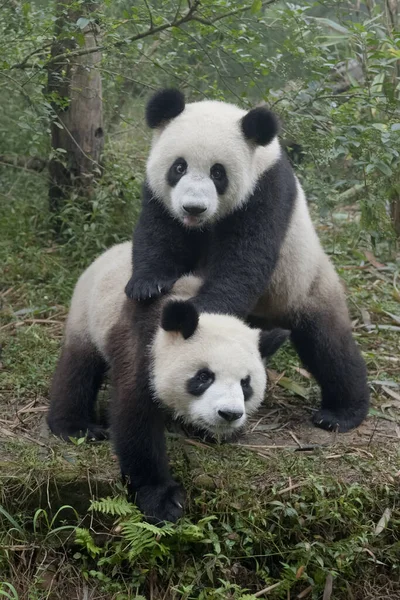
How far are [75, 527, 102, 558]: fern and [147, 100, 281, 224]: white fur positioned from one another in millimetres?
1759

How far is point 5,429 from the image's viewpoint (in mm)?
4676

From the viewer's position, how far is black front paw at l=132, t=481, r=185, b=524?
3.85 meters

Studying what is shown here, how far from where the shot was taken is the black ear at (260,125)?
454 centimetres

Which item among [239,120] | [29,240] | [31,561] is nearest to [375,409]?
[239,120]

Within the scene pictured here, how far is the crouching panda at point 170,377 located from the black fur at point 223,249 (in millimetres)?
142

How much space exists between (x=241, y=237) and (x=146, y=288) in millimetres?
645

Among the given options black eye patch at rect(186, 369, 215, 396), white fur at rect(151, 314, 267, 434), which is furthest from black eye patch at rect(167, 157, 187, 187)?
black eye patch at rect(186, 369, 215, 396)

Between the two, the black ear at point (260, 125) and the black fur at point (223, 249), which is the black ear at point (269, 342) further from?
the black ear at point (260, 125)

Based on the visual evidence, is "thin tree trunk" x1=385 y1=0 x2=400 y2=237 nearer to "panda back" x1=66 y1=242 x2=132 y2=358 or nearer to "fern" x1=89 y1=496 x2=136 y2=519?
"panda back" x1=66 y1=242 x2=132 y2=358

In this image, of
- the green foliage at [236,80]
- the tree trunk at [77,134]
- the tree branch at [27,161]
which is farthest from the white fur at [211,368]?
the tree branch at [27,161]

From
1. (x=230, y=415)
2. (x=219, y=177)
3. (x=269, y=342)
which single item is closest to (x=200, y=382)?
(x=230, y=415)

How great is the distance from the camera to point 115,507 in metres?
3.75

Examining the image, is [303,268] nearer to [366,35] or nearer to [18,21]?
[366,35]

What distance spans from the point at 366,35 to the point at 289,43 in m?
0.58
